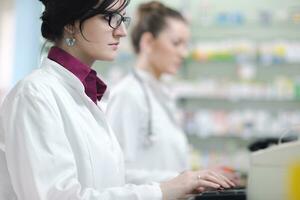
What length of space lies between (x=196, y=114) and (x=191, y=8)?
1.11 metres

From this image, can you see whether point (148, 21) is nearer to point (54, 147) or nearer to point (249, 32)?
point (54, 147)

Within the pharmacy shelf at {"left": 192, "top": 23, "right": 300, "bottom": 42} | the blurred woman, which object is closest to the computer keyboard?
the blurred woman

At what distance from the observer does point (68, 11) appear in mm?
1611

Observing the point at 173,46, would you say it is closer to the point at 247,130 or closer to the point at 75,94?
the point at 75,94

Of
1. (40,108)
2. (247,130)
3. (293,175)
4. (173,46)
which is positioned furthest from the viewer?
(247,130)

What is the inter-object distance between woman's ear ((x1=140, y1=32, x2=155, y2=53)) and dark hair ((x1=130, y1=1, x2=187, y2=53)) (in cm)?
2

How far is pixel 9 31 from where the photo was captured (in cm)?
602

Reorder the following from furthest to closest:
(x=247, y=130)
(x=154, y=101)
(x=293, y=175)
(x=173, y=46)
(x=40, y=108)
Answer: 1. (x=247, y=130)
2. (x=173, y=46)
3. (x=154, y=101)
4. (x=293, y=175)
5. (x=40, y=108)

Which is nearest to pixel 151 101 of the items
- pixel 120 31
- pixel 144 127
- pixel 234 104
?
pixel 144 127

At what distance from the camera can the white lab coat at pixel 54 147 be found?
4.65 ft

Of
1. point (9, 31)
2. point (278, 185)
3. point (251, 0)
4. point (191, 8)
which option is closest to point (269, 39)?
point (251, 0)

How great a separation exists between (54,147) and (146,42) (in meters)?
1.78

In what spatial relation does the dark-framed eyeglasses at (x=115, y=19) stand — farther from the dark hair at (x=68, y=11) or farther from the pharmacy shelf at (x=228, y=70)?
the pharmacy shelf at (x=228, y=70)

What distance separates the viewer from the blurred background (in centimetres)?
562
